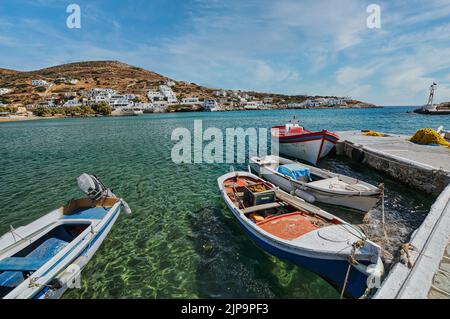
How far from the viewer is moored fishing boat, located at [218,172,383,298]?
17.2ft

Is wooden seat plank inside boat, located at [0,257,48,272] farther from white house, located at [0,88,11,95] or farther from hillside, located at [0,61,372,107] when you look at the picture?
white house, located at [0,88,11,95]

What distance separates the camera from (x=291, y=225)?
7.28 meters

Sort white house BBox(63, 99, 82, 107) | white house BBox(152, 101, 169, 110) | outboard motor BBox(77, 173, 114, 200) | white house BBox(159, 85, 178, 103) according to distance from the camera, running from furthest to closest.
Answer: white house BBox(159, 85, 178, 103), white house BBox(152, 101, 169, 110), white house BBox(63, 99, 82, 107), outboard motor BBox(77, 173, 114, 200)

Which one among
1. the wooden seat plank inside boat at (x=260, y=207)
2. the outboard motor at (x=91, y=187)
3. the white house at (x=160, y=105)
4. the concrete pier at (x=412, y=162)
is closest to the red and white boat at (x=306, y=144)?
the concrete pier at (x=412, y=162)

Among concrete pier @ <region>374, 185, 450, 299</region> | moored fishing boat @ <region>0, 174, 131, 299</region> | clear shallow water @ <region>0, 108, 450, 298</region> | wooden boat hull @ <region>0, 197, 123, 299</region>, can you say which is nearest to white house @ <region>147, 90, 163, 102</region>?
clear shallow water @ <region>0, 108, 450, 298</region>

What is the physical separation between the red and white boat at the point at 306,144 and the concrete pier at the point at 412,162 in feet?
9.30

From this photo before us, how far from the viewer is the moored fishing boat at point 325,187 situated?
9.51 metres

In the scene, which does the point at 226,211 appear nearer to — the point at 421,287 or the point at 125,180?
the point at 421,287

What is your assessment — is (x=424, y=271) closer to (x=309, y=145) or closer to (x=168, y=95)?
(x=309, y=145)

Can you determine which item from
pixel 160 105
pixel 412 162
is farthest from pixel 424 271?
pixel 160 105

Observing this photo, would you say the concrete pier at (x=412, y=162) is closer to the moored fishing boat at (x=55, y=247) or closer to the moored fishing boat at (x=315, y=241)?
the moored fishing boat at (x=315, y=241)

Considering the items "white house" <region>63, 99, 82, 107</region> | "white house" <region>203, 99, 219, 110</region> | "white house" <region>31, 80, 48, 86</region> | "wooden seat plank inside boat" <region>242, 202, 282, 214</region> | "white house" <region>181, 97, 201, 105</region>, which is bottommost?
"wooden seat plank inside boat" <region>242, 202, 282, 214</region>
